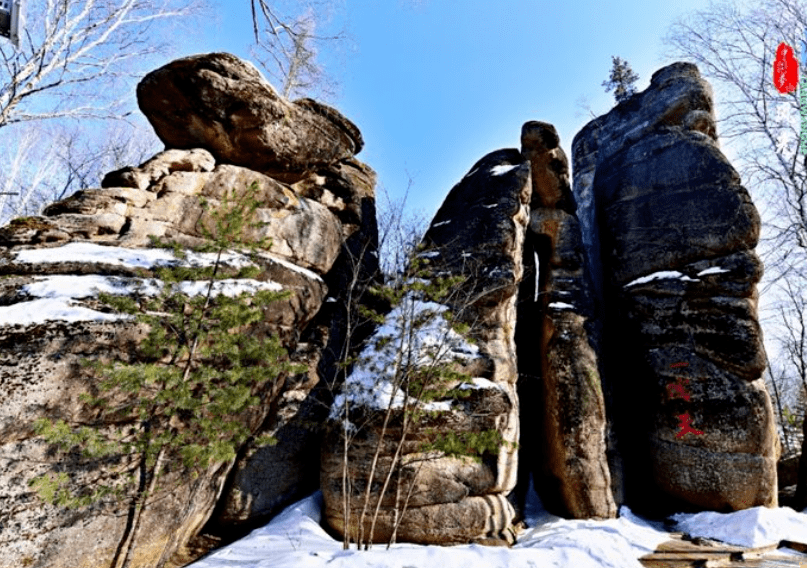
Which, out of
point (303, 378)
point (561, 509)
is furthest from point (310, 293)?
point (561, 509)

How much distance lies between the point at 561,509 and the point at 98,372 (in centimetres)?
919

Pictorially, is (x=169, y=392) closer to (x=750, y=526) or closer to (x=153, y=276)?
(x=153, y=276)

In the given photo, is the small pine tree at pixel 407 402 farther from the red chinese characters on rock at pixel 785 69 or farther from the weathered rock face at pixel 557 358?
the red chinese characters on rock at pixel 785 69

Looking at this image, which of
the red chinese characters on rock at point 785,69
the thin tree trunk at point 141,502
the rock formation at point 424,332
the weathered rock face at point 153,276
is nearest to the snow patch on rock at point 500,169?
the rock formation at point 424,332

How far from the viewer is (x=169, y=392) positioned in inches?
181

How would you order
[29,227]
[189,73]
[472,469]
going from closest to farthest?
1. [29,227]
2. [472,469]
3. [189,73]

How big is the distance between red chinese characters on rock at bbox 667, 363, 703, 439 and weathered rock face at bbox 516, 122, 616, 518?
202cm

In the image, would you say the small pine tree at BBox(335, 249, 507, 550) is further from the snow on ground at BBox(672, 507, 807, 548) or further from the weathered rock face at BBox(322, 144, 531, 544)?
the snow on ground at BBox(672, 507, 807, 548)

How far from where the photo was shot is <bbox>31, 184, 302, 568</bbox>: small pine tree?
14.8ft

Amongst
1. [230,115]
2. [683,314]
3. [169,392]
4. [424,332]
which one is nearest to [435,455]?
[424,332]

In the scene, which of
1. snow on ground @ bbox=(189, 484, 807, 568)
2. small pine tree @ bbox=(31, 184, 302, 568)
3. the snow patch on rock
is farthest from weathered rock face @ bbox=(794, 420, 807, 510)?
small pine tree @ bbox=(31, 184, 302, 568)

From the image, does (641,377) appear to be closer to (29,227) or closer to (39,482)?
(39,482)

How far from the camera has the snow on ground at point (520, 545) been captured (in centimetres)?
527

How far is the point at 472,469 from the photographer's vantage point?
6992mm
